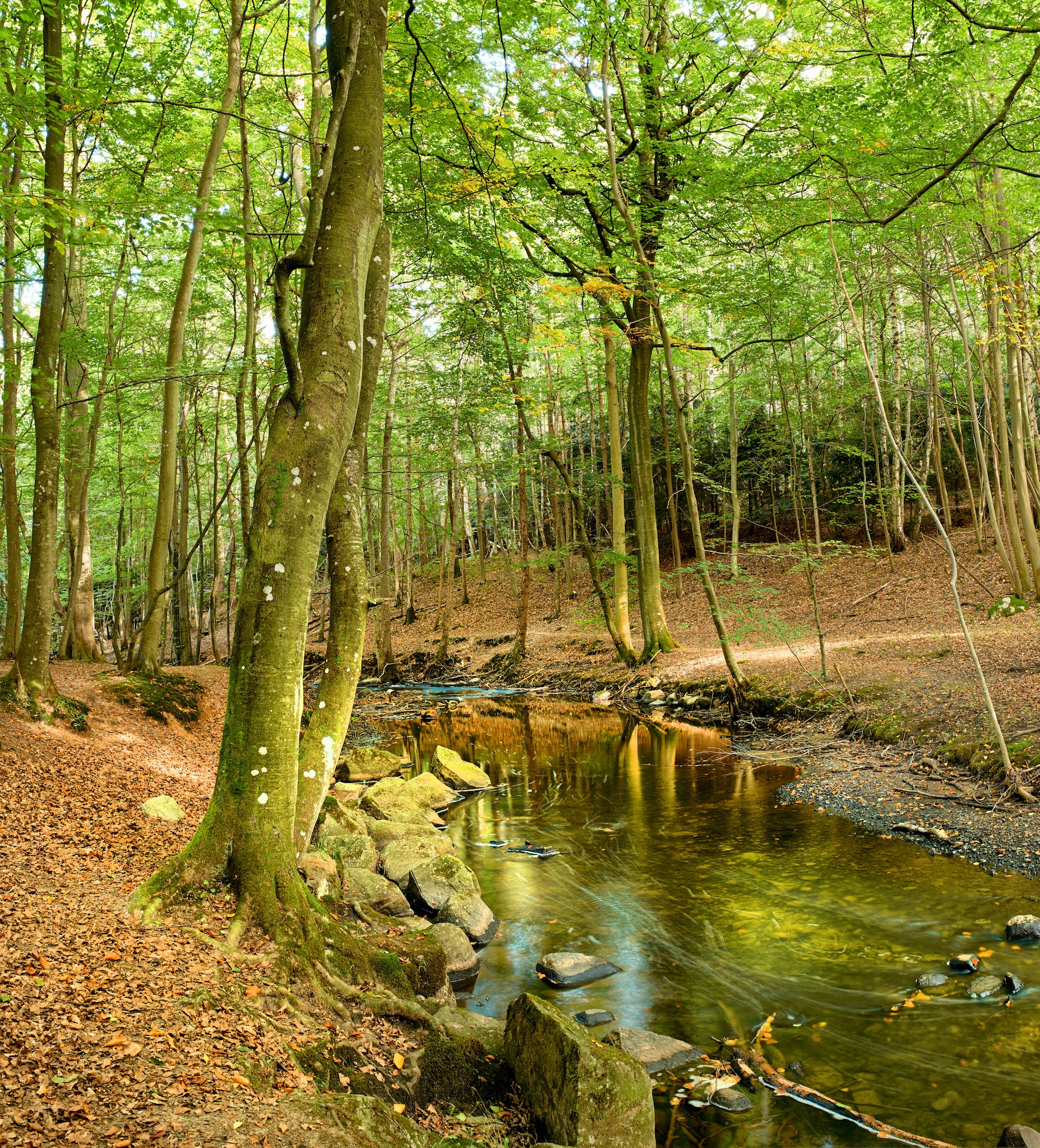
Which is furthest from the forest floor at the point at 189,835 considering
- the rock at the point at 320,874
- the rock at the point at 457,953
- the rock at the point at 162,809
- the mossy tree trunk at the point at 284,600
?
the rock at the point at 457,953

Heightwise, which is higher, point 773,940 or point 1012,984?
point 1012,984

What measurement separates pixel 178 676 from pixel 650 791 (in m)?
8.06

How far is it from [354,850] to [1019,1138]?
5.21 m

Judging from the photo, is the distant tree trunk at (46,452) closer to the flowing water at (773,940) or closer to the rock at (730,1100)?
the flowing water at (773,940)

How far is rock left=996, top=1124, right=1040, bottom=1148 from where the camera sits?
333cm

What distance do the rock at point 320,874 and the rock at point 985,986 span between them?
14.2 ft

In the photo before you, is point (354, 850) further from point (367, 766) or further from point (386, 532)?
point (386, 532)

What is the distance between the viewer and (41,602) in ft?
26.3

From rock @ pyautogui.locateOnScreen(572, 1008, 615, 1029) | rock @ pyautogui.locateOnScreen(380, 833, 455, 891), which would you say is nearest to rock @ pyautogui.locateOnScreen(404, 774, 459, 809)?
rock @ pyautogui.locateOnScreen(380, 833, 455, 891)

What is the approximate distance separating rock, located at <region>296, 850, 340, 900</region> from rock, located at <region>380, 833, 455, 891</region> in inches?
48.3

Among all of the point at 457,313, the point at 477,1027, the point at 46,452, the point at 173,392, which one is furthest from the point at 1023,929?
the point at 457,313

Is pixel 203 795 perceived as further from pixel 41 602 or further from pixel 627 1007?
pixel 627 1007

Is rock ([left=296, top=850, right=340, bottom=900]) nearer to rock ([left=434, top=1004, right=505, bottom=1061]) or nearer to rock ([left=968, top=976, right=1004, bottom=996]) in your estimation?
rock ([left=434, top=1004, right=505, bottom=1061])

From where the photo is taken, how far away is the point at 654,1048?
4398mm
